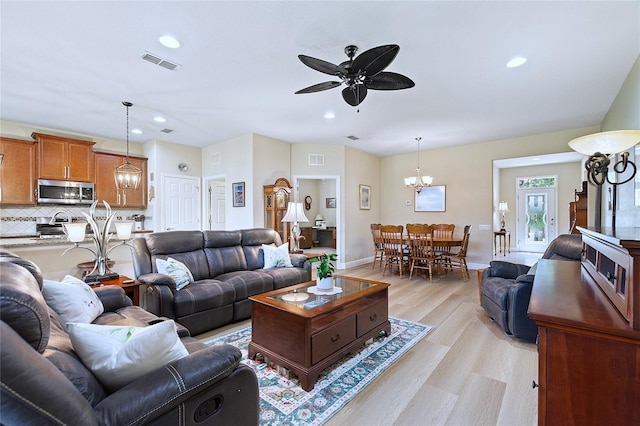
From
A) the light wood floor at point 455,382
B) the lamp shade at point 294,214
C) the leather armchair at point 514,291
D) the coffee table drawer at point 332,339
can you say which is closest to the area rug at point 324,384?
the light wood floor at point 455,382

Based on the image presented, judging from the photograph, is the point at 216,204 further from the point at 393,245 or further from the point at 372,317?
the point at 372,317

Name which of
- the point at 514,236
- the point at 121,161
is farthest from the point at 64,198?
the point at 514,236

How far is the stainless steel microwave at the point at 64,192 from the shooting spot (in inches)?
197

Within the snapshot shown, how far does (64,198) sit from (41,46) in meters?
3.53

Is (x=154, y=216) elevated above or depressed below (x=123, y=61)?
below

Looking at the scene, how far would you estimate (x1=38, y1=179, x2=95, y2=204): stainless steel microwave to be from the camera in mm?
5008

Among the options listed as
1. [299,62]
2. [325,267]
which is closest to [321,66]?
[299,62]

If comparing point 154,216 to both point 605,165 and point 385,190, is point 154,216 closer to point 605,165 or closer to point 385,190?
point 385,190

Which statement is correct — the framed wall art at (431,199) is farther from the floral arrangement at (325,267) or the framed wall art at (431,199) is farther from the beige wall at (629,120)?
the floral arrangement at (325,267)

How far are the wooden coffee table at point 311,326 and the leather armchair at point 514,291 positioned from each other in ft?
4.03

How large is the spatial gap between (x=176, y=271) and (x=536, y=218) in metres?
9.57

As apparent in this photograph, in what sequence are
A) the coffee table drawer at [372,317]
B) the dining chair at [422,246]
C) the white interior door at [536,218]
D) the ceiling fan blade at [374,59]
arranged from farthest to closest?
the white interior door at [536,218]
the dining chair at [422,246]
the coffee table drawer at [372,317]
the ceiling fan blade at [374,59]

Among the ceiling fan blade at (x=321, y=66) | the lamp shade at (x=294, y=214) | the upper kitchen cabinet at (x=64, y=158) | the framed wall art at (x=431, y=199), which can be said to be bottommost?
the lamp shade at (x=294, y=214)

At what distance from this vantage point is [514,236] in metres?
8.77
